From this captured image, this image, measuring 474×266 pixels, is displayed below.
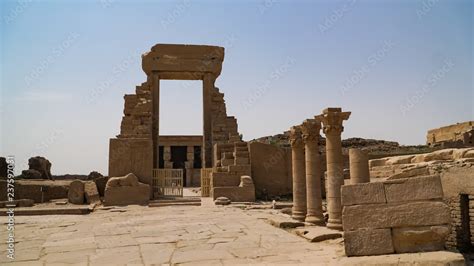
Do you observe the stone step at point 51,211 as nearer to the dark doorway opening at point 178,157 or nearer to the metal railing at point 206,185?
the metal railing at point 206,185

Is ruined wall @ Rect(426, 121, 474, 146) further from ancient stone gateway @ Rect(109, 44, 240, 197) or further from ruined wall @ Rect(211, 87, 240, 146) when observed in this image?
ancient stone gateway @ Rect(109, 44, 240, 197)

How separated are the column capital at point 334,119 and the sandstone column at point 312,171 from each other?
3.32ft

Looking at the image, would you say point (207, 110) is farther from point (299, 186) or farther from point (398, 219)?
point (398, 219)

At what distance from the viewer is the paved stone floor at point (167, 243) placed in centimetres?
617

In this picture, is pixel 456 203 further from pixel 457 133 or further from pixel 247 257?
pixel 457 133

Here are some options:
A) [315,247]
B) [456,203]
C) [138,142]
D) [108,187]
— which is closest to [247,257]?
[315,247]

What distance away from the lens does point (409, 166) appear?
8.70 metres

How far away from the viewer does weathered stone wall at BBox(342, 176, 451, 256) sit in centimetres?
572

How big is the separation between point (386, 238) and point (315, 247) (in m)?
1.48

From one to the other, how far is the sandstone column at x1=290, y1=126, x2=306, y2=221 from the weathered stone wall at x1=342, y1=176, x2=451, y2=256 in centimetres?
536

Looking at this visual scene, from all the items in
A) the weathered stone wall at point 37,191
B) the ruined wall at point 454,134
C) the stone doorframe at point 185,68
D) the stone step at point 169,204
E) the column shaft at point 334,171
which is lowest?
the stone step at point 169,204

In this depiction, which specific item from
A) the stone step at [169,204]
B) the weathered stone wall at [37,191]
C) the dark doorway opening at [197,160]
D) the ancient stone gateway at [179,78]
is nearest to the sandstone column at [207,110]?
the ancient stone gateway at [179,78]

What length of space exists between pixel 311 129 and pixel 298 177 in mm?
1802

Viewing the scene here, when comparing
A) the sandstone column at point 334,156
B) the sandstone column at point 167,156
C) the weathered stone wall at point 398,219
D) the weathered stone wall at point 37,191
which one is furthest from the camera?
the sandstone column at point 167,156
